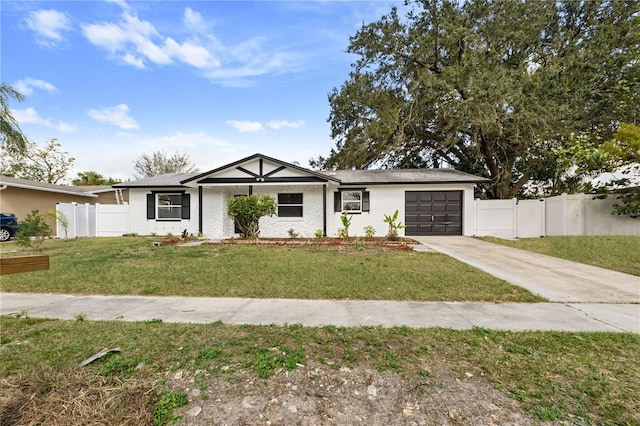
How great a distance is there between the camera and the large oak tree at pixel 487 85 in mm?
14992

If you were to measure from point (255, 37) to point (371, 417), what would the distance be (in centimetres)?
1155

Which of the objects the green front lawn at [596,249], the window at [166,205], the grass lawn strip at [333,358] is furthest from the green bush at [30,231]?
the green front lawn at [596,249]

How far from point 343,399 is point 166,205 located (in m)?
15.5

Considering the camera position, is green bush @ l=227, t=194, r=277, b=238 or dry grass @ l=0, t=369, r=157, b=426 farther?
green bush @ l=227, t=194, r=277, b=238

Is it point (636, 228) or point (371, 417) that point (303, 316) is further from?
point (636, 228)

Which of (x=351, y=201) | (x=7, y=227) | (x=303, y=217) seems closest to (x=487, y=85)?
(x=351, y=201)

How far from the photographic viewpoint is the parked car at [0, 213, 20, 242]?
1489 cm

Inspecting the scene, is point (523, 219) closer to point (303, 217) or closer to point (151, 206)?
→ point (303, 217)

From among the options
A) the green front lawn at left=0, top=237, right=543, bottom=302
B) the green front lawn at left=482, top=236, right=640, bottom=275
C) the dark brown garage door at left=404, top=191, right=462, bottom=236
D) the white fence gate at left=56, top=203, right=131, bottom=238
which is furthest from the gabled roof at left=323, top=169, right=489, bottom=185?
the white fence gate at left=56, top=203, right=131, bottom=238

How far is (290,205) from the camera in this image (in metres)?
14.6

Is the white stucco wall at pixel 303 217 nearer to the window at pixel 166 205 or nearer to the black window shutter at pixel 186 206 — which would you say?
the black window shutter at pixel 186 206

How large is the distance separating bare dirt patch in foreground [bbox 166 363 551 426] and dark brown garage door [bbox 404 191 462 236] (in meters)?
12.5

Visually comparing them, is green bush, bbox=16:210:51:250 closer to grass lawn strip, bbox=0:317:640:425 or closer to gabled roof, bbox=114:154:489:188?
gabled roof, bbox=114:154:489:188

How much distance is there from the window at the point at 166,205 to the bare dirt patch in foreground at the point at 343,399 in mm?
13934
